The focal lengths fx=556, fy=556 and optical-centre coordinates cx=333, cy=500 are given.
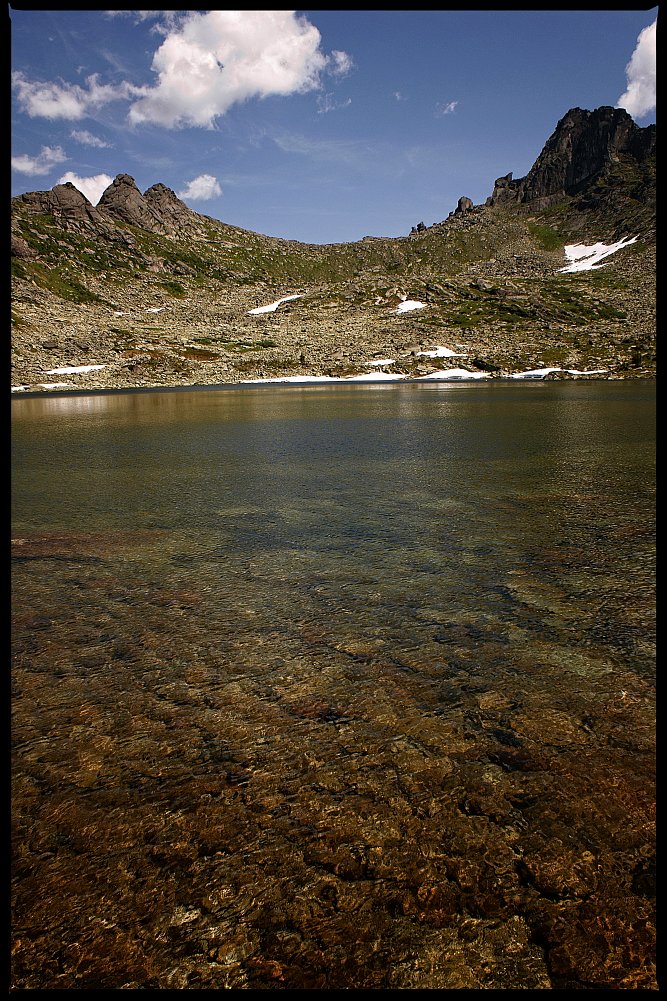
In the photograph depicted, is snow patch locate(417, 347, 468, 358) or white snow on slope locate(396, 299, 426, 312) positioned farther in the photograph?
white snow on slope locate(396, 299, 426, 312)

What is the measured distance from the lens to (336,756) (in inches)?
186

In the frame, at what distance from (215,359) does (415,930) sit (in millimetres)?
125312

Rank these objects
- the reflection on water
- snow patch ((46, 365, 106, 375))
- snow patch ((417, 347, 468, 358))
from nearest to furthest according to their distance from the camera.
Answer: the reflection on water, snow patch ((46, 365, 106, 375)), snow patch ((417, 347, 468, 358))

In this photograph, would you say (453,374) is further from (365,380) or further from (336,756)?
(336,756)

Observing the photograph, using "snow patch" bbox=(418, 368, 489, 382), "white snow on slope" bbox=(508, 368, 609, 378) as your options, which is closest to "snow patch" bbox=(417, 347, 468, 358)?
"snow patch" bbox=(418, 368, 489, 382)

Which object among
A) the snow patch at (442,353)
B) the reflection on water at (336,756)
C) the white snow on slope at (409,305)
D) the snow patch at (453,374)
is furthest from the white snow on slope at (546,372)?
the reflection on water at (336,756)

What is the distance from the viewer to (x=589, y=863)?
3645 mm

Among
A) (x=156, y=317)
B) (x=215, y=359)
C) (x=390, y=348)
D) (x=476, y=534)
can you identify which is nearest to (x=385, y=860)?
(x=476, y=534)

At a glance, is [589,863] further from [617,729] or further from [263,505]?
[263,505]

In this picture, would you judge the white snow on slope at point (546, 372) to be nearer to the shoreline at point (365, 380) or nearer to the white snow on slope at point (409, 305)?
the shoreline at point (365, 380)

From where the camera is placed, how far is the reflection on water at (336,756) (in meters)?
3.20

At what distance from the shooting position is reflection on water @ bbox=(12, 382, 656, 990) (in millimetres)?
3199

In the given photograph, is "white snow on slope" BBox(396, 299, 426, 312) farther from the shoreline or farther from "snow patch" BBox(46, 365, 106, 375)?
"snow patch" BBox(46, 365, 106, 375)

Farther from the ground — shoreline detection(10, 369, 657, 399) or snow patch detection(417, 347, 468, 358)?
snow patch detection(417, 347, 468, 358)
